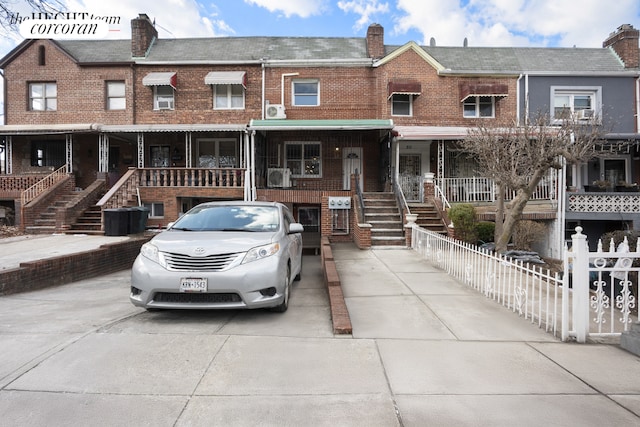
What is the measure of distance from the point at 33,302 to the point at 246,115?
12786mm

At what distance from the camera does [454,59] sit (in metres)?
17.9

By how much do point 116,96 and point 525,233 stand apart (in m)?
18.1

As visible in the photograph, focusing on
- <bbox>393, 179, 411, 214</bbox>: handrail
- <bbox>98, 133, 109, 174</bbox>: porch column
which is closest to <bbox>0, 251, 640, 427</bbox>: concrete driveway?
<bbox>393, 179, 411, 214</bbox>: handrail

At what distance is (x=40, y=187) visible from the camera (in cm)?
1474

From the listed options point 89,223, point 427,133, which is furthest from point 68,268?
point 427,133

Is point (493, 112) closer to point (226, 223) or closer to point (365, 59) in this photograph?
point (365, 59)

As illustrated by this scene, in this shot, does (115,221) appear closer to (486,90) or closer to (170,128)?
(170,128)

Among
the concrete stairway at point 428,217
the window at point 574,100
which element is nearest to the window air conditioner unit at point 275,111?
the concrete stairway at point 428,217

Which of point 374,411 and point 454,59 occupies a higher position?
point 454,59

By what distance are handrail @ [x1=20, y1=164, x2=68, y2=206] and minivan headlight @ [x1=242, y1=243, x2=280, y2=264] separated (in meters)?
12.9

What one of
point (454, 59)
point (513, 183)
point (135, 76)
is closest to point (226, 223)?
point (513, 183)

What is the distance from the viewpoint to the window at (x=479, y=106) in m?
17.2

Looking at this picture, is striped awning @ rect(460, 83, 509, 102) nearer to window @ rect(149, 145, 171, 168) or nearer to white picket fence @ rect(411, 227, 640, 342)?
white picket fence @ rect(411, 227, 640, 342)

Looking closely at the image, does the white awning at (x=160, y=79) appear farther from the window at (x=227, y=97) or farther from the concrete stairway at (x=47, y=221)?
the concrete stairway at (x=47, y=221)
